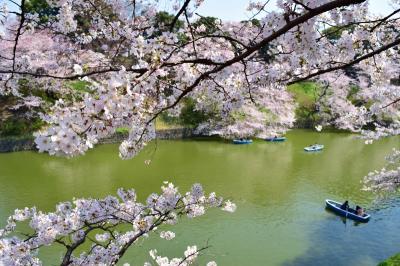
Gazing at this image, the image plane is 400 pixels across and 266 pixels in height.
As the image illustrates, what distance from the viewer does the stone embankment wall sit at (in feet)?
60.5

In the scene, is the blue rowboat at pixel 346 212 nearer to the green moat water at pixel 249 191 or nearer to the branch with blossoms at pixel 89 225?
the green moat water at pixel 249 191

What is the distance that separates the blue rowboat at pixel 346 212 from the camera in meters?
11.3

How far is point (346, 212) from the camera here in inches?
452

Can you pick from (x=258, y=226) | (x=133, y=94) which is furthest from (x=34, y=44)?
(x=133, y=94)

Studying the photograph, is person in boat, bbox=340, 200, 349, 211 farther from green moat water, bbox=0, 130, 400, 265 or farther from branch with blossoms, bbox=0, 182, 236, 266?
branch with blossoms, bbox=0, 182, 236, 266

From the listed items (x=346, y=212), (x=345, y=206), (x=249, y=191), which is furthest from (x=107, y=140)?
Answer: (x=346, y=212)

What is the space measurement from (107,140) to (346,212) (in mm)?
12714

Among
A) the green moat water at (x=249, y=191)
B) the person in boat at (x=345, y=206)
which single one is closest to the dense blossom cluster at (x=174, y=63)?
the green moat water at (x=249, y=191)

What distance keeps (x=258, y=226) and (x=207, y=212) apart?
4.94ft

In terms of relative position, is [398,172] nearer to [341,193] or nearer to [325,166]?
[341,193]

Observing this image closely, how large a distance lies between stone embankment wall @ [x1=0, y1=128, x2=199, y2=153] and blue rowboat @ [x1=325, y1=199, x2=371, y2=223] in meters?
11.5

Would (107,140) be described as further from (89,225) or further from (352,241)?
(89,225)

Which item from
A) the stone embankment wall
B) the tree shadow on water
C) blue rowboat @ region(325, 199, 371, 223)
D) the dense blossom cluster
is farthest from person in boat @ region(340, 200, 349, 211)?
the stone embankment wall

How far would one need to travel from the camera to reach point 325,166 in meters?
16.9
